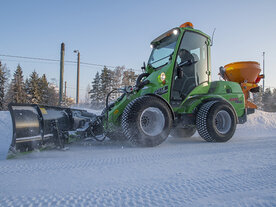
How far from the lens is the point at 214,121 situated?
3965 mm

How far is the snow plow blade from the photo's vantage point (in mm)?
2604

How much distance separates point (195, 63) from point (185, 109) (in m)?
1.14

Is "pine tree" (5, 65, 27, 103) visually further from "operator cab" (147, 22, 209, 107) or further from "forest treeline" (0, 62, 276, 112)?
"operator cab" (147, 22, 209, 107)

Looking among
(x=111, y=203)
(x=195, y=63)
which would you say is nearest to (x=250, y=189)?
(x=111, y=203)

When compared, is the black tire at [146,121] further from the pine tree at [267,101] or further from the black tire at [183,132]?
the pine tree at [267,101]

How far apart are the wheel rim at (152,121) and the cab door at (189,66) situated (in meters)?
0.72

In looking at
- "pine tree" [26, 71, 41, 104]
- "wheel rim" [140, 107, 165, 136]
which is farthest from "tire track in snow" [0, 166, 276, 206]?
"pine tree" [26, 71, 41, 104]

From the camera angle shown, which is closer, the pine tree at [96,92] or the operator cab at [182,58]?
the operator cab at [182,58]

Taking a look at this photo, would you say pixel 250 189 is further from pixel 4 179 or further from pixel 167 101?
pixel 167 101

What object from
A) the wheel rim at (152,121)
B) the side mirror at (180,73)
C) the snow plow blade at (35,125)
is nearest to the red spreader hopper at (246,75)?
the side mirror at (180,73)

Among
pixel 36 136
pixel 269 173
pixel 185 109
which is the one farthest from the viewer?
pixel 185 109

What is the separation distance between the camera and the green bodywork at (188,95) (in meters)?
3.65

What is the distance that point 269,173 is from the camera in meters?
1.79

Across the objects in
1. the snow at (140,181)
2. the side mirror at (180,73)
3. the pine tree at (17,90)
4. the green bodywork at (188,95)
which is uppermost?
the pine tree at (17,90)
